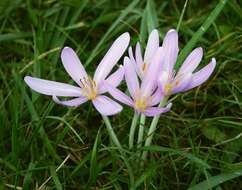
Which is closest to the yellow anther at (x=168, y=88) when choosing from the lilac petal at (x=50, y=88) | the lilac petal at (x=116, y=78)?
the lilac petal at (x=116, y=78)

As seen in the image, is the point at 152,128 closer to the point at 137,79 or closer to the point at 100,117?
the point at 137,79

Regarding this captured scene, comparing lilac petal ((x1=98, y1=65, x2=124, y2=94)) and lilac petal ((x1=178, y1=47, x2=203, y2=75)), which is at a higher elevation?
lilac petal ((x1=98, y1=65, x2=124, y2=94))

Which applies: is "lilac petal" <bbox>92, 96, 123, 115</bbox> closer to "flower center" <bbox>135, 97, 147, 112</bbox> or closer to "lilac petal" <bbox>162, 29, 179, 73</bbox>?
"flower center" <bbox>135, 97, 147, 112</bbox>

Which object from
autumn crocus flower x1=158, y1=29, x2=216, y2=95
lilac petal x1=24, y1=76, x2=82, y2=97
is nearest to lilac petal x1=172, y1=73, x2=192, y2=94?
autumn crocus flower x1=158, y1=29, x2=216, y2=95

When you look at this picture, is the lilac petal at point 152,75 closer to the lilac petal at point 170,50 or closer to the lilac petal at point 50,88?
the lilac petal at point 170,50

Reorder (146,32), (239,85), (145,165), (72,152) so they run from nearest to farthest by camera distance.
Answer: (145,165) < (72,152) < (239,85) < (146,32)

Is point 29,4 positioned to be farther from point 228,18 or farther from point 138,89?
point 138,89

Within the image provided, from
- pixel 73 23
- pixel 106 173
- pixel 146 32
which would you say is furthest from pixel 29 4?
pixel 106 173
